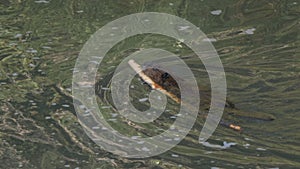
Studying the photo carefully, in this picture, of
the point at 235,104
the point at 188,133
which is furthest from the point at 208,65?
the point at 188,133

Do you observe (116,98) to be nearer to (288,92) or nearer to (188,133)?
(188,133)

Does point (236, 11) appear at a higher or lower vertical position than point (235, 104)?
higher

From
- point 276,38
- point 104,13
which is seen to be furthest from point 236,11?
point 104,13

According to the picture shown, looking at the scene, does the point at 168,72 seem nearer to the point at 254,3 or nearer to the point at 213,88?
the point at 213,88

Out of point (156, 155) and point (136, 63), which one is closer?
point (156, 155)

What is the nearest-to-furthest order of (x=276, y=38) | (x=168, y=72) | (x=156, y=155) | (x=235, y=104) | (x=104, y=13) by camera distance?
1. (x=156, y=155)
2. (x=235, y=104)
3. (x=168, y=72)
4. (x=276, y=38)
5. (x=104, y=13)

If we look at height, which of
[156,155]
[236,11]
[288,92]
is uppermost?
A: [236,11]

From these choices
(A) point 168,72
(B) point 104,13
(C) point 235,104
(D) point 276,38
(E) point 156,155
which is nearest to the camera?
(E) point 156,155
